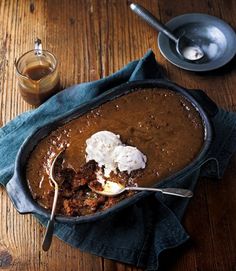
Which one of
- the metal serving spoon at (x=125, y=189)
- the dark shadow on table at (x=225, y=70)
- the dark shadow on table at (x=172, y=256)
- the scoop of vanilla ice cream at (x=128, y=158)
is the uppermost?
the scoop of vanilla ice cream at (x=128, y=158)

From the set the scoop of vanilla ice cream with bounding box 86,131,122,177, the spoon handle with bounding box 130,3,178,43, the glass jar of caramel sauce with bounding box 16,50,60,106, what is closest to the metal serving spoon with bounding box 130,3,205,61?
the spoon handle with bounding box 130,3,178,43

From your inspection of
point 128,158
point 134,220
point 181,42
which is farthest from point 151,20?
point 134,220

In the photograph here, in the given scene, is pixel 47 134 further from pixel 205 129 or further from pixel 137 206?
pixel 205 129

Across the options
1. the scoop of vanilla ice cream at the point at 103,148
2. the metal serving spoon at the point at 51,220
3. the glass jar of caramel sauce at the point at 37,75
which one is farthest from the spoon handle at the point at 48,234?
the glass jar of caramel sauce at the point at 37,75

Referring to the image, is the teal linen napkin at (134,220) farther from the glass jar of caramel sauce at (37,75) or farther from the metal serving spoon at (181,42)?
the metal serving spoon at (181,42)

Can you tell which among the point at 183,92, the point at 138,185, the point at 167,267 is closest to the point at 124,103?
the point at 183,92

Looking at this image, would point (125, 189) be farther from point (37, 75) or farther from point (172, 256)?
point (37, 75)

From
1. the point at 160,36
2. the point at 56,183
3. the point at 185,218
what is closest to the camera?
the point at 56,183

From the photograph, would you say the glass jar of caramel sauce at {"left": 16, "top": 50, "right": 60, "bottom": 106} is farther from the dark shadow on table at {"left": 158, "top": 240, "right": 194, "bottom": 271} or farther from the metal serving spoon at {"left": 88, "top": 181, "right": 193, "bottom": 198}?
the dark shadow on table at {"left": 158, "top": 240, "right": 194, "bottom": 271}
